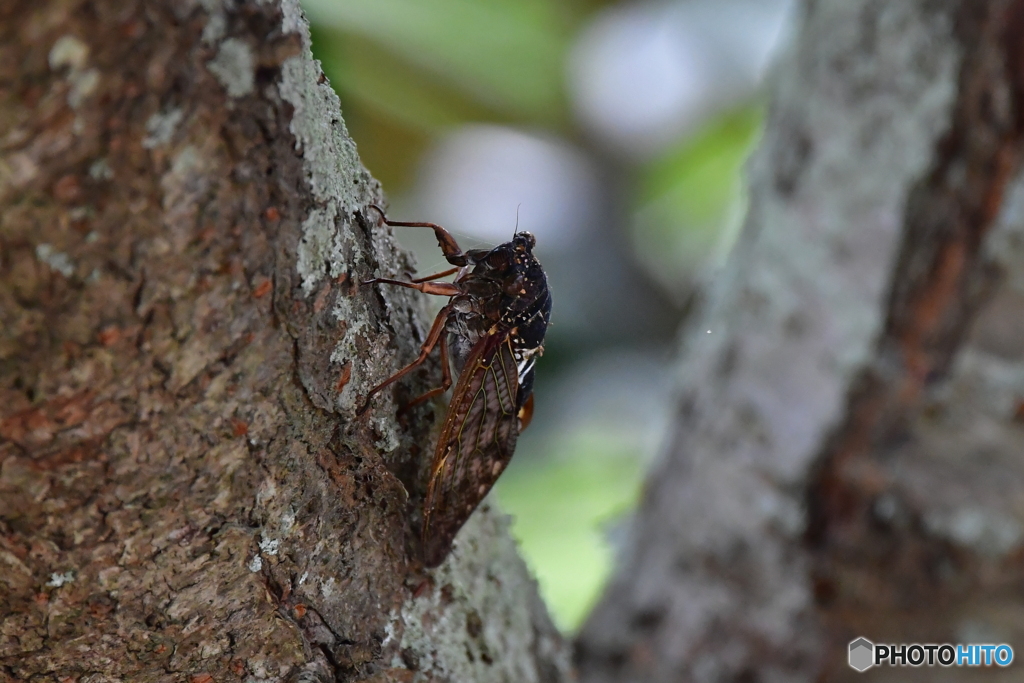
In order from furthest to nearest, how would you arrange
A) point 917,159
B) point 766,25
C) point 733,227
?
point 766,25
point 733,227
point 917,159

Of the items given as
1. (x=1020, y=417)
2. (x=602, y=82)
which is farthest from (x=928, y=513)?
(x=602, y=82)

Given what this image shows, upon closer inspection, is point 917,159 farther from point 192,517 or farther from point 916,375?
point 192,517

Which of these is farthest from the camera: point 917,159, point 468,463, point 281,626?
point 917,159

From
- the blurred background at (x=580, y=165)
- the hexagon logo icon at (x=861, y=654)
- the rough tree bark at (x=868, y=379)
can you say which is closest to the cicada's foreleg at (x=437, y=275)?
the rough tree bark at (x=868, y=379)

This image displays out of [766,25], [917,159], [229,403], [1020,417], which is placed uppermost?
[766,25]

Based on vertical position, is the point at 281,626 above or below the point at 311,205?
below

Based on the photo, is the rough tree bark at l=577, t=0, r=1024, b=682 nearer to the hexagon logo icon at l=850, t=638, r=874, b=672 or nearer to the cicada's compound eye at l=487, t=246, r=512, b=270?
the hexagon logo icon at l=850, t=638, r=874, b=672

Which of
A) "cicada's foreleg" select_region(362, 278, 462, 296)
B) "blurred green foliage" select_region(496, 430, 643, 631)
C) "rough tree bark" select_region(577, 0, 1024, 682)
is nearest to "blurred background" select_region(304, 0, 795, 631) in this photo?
"blurred green foliage" select_region(496, 430, 643, 631)
